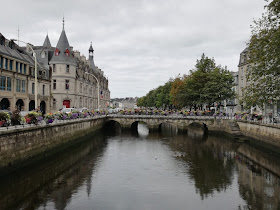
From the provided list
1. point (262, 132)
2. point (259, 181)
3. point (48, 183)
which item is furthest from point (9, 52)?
point (262, 132)

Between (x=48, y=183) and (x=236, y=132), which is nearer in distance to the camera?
(x=48, y=183)

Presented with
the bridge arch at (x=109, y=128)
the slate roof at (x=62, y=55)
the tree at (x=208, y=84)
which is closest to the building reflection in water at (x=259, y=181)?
the tree at (x=208, y=84)

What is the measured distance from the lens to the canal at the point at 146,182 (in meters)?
12.9

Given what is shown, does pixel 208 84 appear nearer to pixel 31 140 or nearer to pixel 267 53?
pixel 267 53

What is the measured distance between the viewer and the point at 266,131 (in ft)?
89.1

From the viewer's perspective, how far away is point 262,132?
28.3 m

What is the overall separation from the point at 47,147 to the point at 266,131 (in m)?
24.0

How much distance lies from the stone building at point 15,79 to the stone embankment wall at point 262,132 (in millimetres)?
31689

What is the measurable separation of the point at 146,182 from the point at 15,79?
28.7 m

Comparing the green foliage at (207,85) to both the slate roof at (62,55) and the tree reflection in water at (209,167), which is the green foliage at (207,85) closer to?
the tree reflection in water at (209,167)

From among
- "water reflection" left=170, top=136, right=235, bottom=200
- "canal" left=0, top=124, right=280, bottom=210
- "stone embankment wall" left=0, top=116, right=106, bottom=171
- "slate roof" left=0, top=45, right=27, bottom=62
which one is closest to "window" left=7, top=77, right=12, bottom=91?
"slate roof" left=0, top=45, right=27, bottom=62

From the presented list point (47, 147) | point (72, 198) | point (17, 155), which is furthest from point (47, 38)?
point (72, 198)

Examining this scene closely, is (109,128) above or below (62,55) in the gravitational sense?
below

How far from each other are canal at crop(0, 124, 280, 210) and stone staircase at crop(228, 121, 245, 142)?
885cm
